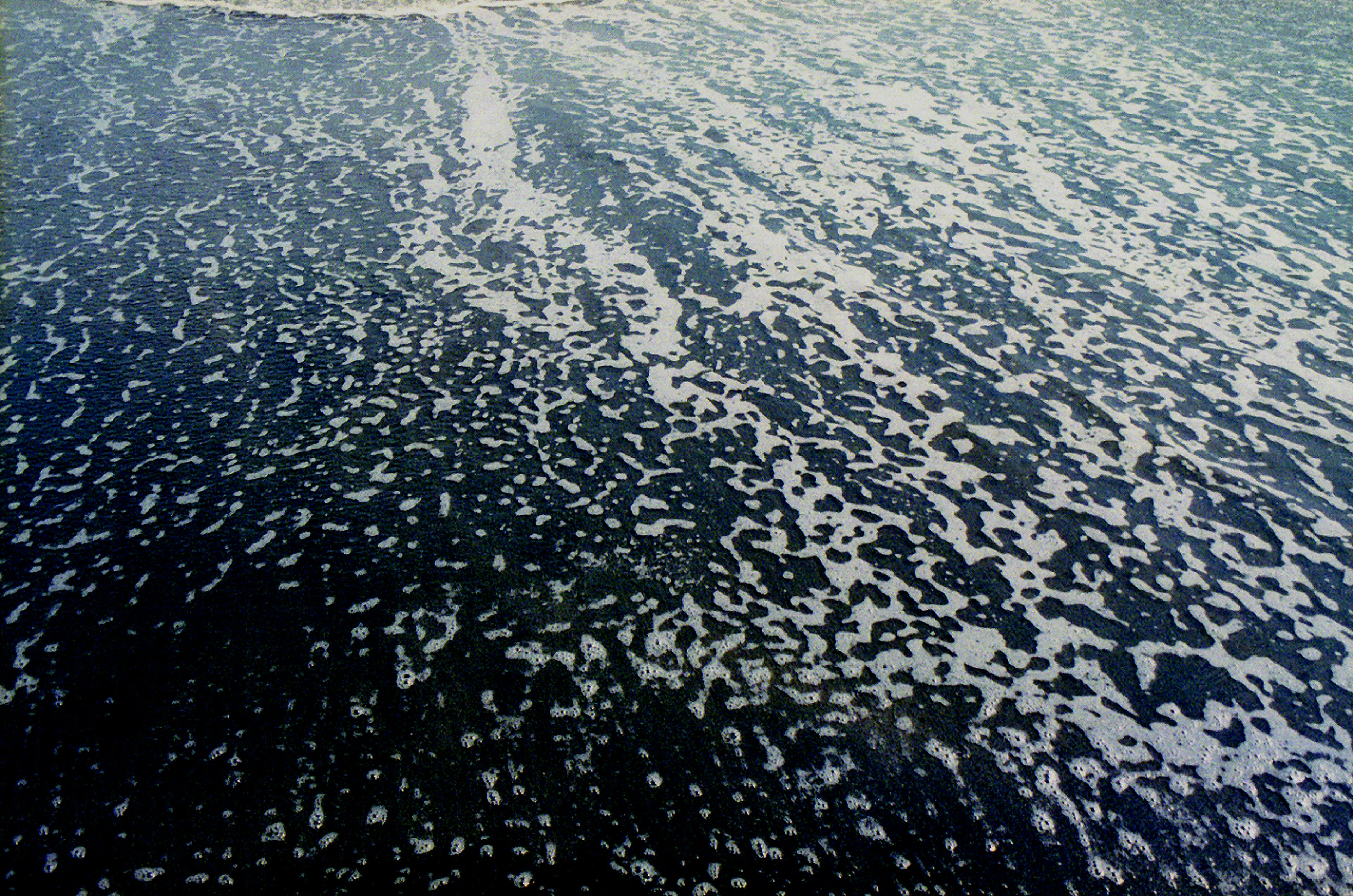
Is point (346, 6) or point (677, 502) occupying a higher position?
point (346, 6)

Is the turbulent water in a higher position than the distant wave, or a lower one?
lower

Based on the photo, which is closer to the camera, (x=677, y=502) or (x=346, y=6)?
(x=677, y=502)

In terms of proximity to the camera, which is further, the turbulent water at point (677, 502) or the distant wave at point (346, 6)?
the distant wave at point (346, 6)

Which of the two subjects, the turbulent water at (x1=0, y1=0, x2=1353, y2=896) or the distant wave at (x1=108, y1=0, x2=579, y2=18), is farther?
the distant wave at (x1=108, y1=0, x2=579, y2=18)

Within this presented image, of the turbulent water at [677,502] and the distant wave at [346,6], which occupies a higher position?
the distant wave at [346,6]
